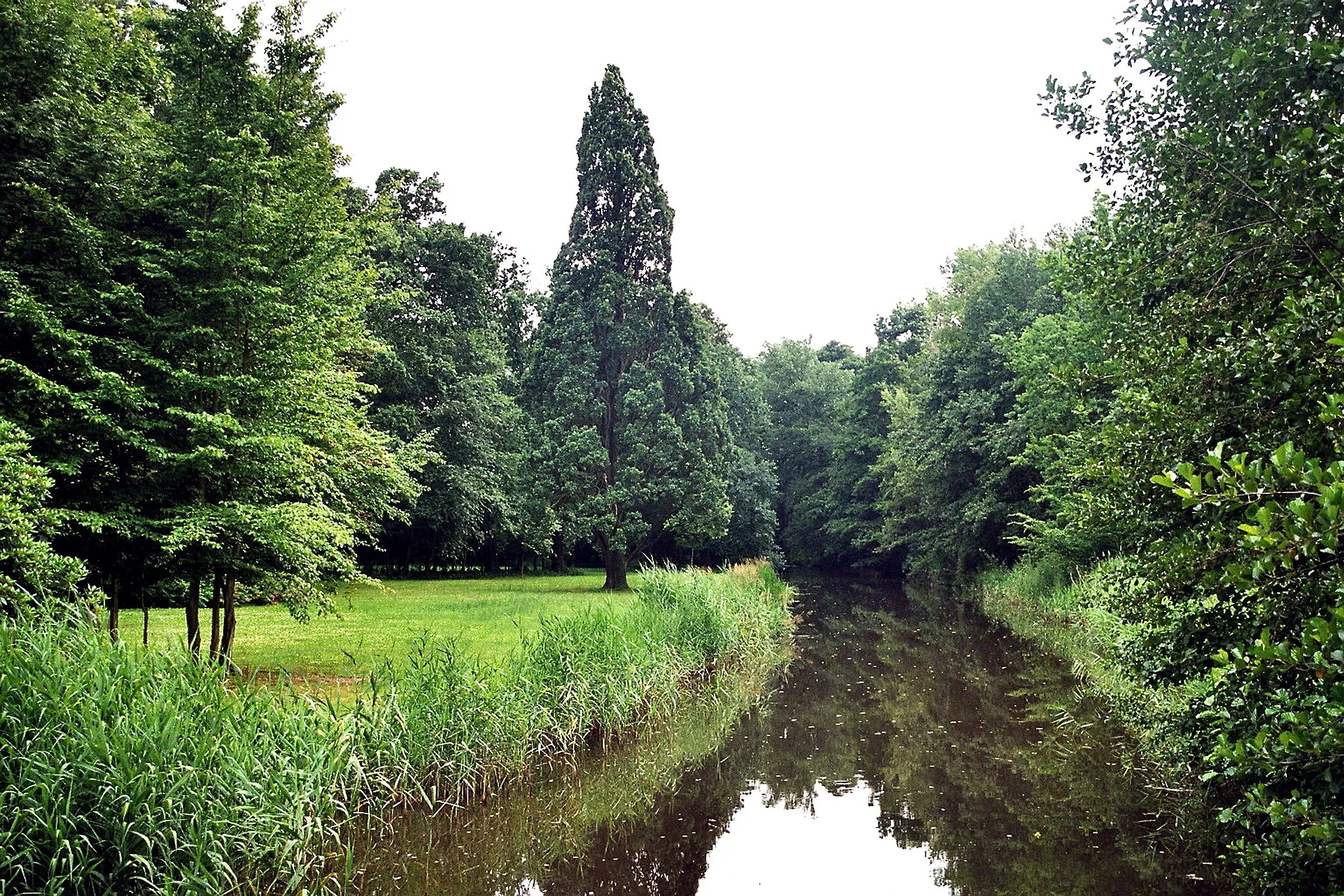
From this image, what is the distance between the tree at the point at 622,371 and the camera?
990 inches

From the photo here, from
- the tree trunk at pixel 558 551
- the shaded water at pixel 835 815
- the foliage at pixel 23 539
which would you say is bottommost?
the shaded water at pixel 835 815

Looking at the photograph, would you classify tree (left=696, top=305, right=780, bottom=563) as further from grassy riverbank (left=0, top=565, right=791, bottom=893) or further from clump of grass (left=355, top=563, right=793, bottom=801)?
grassy riverbank (left=0, top=565, right=791, bottom=893)

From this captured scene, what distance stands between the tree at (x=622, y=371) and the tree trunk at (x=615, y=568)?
0.14ft

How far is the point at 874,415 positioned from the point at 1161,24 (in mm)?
38279

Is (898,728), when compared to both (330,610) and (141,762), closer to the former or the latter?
(330,610)

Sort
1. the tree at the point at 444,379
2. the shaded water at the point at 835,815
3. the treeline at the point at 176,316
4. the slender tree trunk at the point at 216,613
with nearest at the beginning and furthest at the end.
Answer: the shaded water at the point at 835,815
the treeline at the point at 176,316
the slender tree trunk at the point at 216,613
the tree at the point at 444,379

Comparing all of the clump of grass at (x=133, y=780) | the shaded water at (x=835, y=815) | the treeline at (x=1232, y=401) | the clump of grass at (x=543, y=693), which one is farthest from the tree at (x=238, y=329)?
the treeline at (x=1232, y=401)

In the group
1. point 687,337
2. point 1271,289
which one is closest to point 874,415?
point 687,337

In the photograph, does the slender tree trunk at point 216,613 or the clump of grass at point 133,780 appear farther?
the slender tree trunk at point 216,613

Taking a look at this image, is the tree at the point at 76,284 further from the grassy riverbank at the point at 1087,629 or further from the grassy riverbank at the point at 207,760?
the grassy riverbank at the point at 1087,629

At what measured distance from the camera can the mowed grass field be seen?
11508 millimetres

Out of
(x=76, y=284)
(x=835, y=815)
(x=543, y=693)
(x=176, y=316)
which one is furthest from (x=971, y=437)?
(x=76, y=284)

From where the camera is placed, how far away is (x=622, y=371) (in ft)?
87.4

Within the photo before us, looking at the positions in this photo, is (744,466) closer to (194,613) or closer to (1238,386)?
(194,613)
